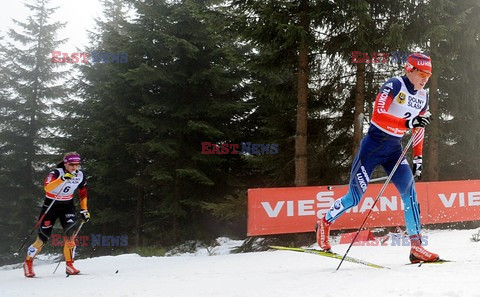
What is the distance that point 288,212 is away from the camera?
356 inches

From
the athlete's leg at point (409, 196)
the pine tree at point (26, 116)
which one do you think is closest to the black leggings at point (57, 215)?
the athlete's leg at point (409, 196)

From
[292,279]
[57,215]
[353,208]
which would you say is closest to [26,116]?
[57,215]

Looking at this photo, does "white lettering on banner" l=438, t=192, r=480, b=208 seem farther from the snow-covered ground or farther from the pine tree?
the pine tree

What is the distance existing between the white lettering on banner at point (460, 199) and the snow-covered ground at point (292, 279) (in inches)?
103

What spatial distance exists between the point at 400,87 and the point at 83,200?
19.8 feet

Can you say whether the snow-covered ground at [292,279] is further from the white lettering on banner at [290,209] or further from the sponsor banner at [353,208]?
the white lettering on banner at [290,209]

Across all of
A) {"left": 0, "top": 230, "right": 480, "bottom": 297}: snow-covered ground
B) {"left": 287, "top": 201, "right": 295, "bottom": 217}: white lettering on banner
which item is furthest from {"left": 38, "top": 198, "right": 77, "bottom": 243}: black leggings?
{"left": 287, "top": 201, "right": 295, "bottom": 217}: white lettering on banner

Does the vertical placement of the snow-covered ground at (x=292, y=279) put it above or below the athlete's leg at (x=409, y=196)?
below

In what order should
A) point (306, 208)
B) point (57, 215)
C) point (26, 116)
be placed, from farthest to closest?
point (26, 116) < point (306, 208) < point (57, 215)

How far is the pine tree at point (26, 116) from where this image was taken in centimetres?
2394

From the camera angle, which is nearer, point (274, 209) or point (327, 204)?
point (274, 209)

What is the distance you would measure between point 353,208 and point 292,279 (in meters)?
5.37

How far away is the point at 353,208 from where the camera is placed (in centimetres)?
945

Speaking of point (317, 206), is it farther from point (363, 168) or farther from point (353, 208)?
point (363, 168)
